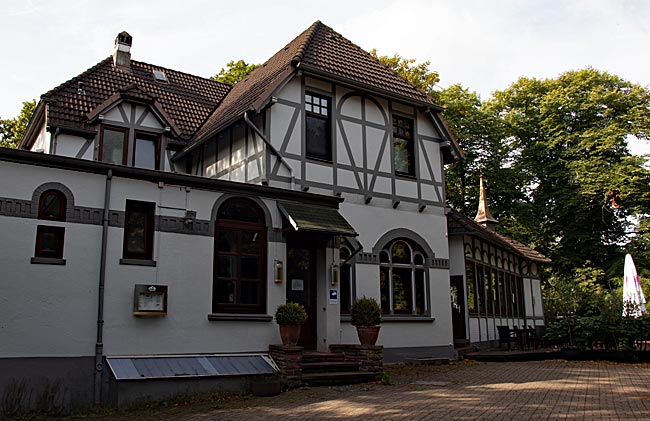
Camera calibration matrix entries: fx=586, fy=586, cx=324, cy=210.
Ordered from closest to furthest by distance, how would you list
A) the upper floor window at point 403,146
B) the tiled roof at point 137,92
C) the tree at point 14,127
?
the tiled roof at point 137,92 → the upper floor window at point 403,146 → the tree at point 14,127

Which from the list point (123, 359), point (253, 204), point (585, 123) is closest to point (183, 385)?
point (123, 359)

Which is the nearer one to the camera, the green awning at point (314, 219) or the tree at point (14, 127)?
the green awning at point (314, 219)

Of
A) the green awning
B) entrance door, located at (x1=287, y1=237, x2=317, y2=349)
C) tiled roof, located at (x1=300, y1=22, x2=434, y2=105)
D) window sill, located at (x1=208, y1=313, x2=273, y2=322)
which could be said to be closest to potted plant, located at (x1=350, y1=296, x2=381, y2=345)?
entrance door, located at (x1=287, y1=237, x2=317, y2=349)

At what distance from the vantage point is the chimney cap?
20.0 metres

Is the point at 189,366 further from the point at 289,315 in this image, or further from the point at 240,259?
the point at 240,259

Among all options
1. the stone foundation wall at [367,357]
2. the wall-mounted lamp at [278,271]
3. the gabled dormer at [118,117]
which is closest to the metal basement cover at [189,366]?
the wall-mounted lamp at [278,271]

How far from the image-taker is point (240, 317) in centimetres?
1129

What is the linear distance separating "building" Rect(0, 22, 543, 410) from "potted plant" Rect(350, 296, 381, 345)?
0.59 metres

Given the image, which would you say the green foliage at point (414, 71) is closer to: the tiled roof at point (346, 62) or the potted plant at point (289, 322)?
the tiled roof at point (346, 62)

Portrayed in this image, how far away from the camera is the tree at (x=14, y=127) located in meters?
26.0

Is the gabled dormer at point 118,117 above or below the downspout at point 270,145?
above

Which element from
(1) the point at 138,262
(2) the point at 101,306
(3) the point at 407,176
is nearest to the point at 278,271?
(1) the point at 138,262

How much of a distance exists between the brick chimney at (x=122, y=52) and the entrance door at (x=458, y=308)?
1313 centimetres

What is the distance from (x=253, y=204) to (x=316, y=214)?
4.67 ft
